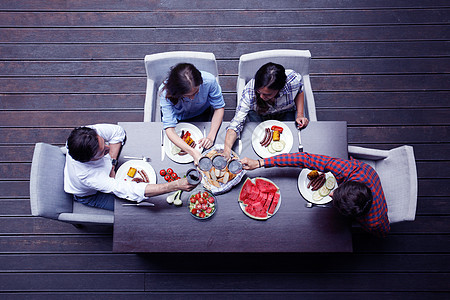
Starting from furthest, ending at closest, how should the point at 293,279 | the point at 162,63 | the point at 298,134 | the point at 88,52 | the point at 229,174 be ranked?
the point at 88,52 < the point at 293,279 < the point at 162,63 < the point at 298,134 < the point at 229,174

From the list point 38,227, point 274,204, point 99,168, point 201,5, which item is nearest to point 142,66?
point 201,5

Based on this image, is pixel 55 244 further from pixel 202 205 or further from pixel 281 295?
pixel 281 295

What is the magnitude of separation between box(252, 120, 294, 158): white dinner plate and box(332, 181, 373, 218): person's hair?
0.42m

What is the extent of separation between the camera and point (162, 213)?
6.44ft

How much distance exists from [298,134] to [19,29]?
2819 mm

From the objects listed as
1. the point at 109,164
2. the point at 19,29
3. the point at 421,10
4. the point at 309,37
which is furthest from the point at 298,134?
the point at 19,29

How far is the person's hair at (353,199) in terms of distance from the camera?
1.75 m

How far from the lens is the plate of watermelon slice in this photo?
6.33 feet

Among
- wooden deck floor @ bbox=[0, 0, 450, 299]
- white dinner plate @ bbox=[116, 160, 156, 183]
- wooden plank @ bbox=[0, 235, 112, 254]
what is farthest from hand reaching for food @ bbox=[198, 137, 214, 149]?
wooden plank @ bbox=[0, 235, 112, 254]

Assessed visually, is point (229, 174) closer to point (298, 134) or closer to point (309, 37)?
point (298, 134)

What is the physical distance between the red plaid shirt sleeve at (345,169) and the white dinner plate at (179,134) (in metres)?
0.46

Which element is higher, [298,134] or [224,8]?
[224,8]

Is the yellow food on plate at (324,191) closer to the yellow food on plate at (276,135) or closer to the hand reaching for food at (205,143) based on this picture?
the yellow food on plate at (276,135)

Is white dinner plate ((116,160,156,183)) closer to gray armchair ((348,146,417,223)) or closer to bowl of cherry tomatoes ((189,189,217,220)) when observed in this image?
bowl of cherry tomatoes ((189,189,217,220))
